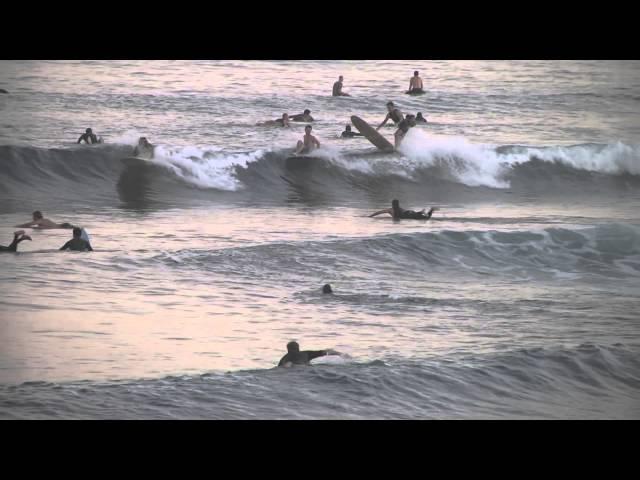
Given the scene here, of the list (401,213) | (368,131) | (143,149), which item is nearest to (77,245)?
(143,149)

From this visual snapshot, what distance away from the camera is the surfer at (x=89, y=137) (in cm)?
1745

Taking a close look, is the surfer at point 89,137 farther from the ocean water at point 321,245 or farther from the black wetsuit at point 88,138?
the ocean water at point 321,245

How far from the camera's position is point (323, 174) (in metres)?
17.4

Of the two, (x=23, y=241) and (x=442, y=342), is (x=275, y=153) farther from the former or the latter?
(x=442, y=342)

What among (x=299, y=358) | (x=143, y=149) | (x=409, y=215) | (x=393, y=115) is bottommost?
(x=299, y=358)

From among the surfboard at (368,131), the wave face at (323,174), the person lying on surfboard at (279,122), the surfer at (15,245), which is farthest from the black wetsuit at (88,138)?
the surfer at (15,245)

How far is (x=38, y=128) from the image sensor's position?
17.1 metres

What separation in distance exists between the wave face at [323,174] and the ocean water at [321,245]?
0.03 meters

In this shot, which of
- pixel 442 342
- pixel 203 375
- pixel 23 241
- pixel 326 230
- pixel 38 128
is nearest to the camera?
pixel 203 375

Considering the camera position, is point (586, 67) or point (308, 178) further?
point (308, 178)

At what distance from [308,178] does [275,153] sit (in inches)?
22.8

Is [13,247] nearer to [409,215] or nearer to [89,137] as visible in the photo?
[89,137]

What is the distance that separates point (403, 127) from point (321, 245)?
326cm

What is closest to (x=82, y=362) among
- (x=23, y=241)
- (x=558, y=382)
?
(x=23, y=241)
